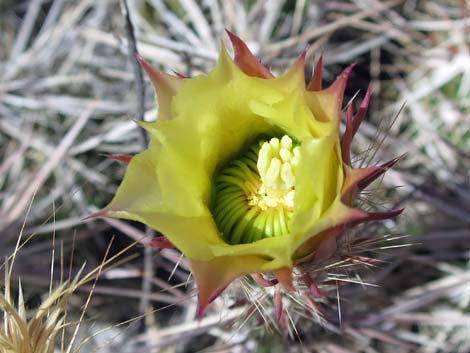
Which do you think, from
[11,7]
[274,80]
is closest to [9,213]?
[11,7]

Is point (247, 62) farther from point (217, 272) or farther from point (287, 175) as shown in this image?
point (217, 272)

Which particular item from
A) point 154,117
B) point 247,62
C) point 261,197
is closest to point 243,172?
point 261,197

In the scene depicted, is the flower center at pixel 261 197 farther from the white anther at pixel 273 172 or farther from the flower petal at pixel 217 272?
the flower petal at pixel 217 272

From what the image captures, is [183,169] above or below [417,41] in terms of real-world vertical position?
below

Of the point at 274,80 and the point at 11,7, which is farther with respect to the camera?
the point at 11,7

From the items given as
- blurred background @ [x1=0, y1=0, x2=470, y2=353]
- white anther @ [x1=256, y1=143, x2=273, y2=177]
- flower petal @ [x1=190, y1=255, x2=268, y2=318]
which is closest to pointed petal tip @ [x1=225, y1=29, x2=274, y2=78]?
white anther @ [x1=256, y1=143, x2=273, y2=177]

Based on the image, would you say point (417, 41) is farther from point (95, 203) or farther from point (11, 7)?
point (11, 7)

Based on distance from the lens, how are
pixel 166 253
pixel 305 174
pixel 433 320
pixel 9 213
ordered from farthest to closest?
pixel 9 213, pixel 433 320, pixel 166 253, pixel 305 174
